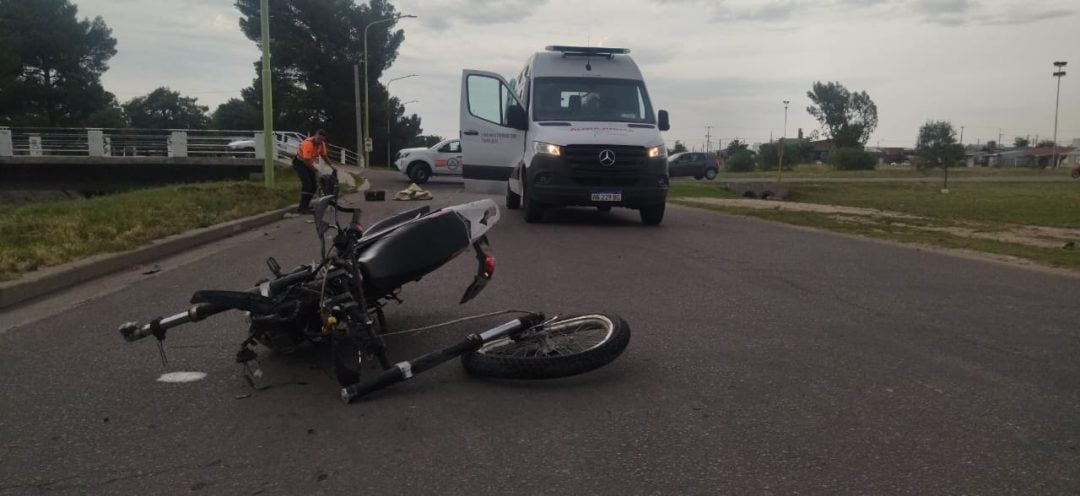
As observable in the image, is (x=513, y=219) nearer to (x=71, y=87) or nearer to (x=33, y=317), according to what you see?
(x=33, y=317)

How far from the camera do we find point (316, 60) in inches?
2312

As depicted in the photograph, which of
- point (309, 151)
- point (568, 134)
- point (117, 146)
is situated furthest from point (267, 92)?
point (117, 146)

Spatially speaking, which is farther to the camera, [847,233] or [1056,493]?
[847,233]

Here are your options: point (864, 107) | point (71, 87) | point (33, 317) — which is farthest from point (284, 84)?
point (864, 107)

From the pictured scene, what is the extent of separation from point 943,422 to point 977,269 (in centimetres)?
610

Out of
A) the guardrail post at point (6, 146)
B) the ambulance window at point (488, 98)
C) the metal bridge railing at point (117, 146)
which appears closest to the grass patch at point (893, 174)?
the metal bridge railing at point (117, 146)

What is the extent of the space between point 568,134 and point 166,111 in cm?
9464

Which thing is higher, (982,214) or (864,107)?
(864,107)

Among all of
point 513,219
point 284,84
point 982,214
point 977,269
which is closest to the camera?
point 977,269

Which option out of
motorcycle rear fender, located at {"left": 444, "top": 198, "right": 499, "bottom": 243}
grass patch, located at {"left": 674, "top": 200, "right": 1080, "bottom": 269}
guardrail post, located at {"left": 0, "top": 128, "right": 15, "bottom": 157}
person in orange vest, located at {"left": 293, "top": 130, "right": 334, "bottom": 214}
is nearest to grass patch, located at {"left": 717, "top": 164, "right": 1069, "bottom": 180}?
grass patch, located at {"left": 674, "top": 200, "right": 1080, "bottom": 269}

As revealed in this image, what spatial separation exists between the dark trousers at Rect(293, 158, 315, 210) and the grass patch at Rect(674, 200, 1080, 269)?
8.83 meters

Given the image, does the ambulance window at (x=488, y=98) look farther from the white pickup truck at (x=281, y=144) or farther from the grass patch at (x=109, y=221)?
the white pickup truck at (x=281, y=144)

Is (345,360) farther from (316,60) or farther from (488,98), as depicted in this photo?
(316,60)

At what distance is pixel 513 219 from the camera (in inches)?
586
